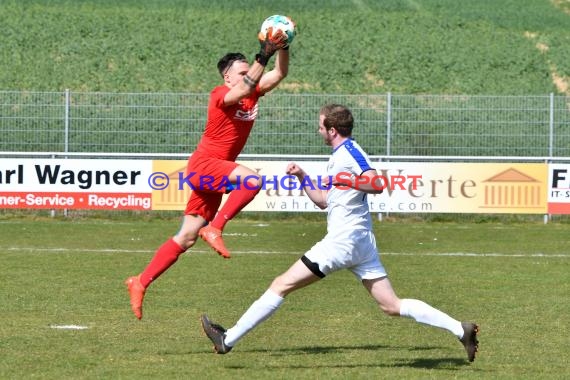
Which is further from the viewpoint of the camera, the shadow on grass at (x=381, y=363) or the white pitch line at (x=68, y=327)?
the white pitch line at (x=68, y=327)

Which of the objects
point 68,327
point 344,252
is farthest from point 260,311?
point 68,327

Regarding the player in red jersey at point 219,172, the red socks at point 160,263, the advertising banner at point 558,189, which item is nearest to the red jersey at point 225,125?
the player in red jersey at point 219,172

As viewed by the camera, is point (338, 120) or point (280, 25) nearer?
point (338, 120)

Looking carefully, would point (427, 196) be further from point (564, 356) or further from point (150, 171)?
point (564, 356)

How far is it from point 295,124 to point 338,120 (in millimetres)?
16944

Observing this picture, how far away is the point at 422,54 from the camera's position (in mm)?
38031

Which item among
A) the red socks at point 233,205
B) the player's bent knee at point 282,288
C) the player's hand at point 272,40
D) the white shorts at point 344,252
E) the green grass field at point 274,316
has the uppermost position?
the player's hand at point 272,40

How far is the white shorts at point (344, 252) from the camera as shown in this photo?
312 inches

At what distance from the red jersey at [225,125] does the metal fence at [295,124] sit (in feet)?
49.2

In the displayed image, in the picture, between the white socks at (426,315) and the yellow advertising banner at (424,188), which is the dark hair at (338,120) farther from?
the yellow advertising banner at (424,188)

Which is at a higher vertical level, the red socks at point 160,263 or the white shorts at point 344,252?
the white shorts at point 344,252

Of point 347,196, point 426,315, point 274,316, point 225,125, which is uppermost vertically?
point 225,125

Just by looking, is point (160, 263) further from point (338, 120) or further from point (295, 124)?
point (295, 124)

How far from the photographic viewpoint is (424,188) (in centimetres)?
2320
